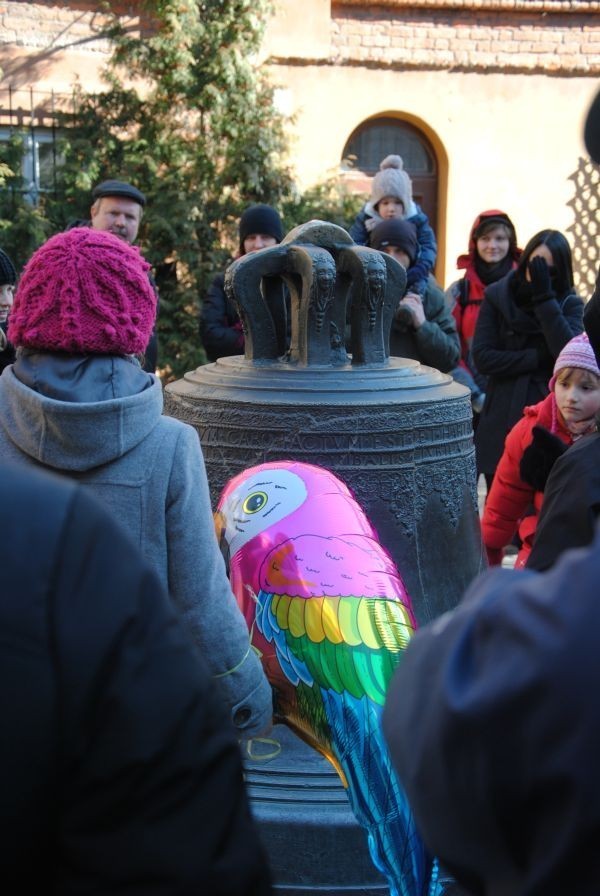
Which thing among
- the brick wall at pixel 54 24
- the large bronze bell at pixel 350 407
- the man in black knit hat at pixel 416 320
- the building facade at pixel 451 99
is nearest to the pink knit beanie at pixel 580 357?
the large bronze bell at pixel 350 407

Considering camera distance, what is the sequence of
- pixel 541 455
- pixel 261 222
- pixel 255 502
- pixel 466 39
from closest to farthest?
pixel 255 502, pixel 541 455, pixel 261 222, pixel 466 39

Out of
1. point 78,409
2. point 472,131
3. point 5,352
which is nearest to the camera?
point 78,409

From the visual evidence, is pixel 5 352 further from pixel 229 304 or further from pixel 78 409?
pixel 78 409

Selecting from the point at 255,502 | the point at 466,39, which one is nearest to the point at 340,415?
the point at 255,502

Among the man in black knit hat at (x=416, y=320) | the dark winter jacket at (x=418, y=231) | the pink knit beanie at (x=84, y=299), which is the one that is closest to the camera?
the pink knit beanie at (x=84, y=299)

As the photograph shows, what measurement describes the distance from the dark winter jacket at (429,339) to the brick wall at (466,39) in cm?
588

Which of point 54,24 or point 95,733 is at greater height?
point 54,24

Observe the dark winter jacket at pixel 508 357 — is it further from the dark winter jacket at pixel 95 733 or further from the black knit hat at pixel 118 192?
the dark winter jacket at pixel 95 733

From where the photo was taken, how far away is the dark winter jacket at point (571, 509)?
195 centimetres

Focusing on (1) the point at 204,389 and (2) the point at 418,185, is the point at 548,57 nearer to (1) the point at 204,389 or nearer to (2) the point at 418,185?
(2) the point at 418,185

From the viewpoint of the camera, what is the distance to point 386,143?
33.1 feet

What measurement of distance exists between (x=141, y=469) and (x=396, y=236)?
9.09ft

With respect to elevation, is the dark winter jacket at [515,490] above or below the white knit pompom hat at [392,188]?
below

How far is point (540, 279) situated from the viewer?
4.41 m
